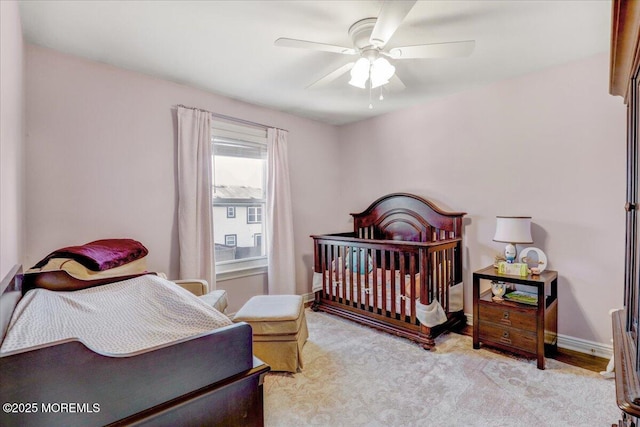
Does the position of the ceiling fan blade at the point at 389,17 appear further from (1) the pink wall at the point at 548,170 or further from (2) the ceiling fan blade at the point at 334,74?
(1) the pink wall at the point at 548,170

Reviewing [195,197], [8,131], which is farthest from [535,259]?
[8,131]

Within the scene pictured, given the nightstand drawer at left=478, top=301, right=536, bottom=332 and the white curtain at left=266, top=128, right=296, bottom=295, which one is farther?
the white curtain at left=266, top=128, right=296, bottom=295

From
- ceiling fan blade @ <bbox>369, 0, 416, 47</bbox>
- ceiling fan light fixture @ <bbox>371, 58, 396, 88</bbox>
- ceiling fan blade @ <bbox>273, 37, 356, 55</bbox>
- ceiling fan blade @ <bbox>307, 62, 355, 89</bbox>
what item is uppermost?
ceiling fan blade @ <bbox>307, 62, 355, 89</bbox>

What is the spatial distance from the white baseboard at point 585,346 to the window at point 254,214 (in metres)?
3.09

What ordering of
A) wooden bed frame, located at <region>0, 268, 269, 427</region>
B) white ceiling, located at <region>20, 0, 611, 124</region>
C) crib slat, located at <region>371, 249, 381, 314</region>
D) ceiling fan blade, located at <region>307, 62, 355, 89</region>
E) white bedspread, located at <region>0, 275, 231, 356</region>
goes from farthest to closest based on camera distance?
crib slat, located at <region>371, 249, 381, 314</region> < ceiling fan blade, located at <region>307, 62, 355, 89</region> < white ceiling, located at <region>20, 0, 611, 124</region> < white bedspread, located at <region>0, 275, 231, 356</region> < wooden bed frame, located at <region>0, 268, 269, 427</region>

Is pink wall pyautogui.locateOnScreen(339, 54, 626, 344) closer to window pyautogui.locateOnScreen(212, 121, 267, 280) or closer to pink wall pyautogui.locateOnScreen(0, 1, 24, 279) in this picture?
window pyautogui.locateOnScreen(212, 121, 267, 280)

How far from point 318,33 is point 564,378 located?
2.84 m

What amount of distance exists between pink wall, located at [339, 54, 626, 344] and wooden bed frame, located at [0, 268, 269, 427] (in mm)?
2662

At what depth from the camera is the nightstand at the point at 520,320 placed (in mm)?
2154

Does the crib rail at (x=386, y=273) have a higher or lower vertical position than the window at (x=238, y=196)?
lower

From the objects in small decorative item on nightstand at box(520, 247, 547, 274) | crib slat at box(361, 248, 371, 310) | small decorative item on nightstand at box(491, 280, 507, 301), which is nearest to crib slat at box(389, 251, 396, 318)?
crib slat at box(361, 248, 371, 310)

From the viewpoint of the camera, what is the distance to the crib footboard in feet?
8.32

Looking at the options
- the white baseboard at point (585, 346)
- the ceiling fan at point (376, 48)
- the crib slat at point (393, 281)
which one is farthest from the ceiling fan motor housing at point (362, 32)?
the white baseboard at point (585, 346)

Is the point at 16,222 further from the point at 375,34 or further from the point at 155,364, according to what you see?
the point at 375,34
